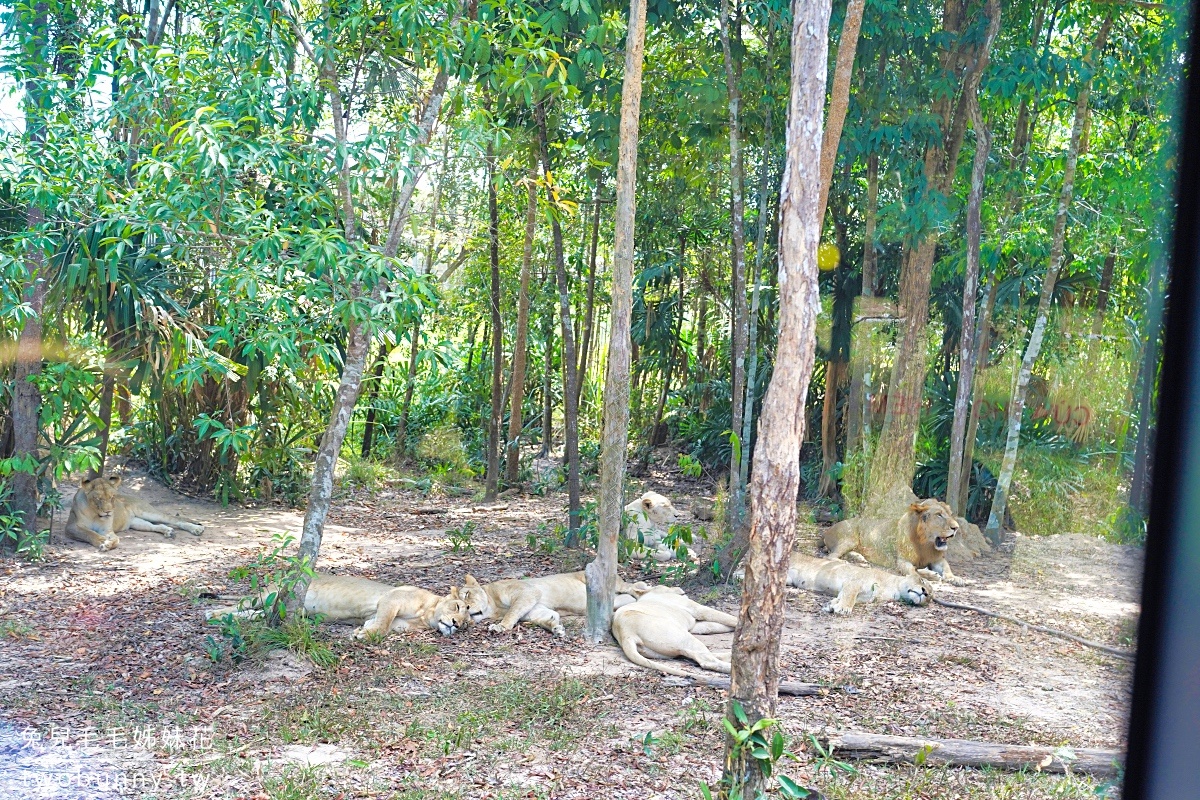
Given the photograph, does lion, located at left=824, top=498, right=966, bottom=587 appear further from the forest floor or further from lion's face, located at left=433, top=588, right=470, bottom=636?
lion's face, located at left=433, top=588, right=470, bottom=636

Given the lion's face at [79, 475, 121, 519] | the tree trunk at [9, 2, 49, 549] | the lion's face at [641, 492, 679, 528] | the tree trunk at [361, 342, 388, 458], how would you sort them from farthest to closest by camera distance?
1. the tree trunk at [361, 342, 388, 458]
2. the lion's face at [641, 492, 679, 528]
3. the lion's face at [79, 475, 121, 519]
4. the tree trunk at [9, 2, 49, 549]

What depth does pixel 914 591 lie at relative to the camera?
384 inches

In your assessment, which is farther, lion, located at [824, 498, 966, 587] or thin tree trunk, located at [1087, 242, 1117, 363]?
thin tree trunk, located at [1087, 242, 1117, 363]

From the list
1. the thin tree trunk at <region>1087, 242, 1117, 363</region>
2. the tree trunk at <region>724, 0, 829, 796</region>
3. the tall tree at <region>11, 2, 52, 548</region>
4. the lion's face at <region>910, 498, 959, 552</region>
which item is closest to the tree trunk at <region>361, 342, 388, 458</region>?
the tall tree at <region>11, 2, 52, 548</region>

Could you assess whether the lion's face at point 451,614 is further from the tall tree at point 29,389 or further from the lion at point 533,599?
the tall tree at point 29,389

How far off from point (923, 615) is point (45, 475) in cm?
985

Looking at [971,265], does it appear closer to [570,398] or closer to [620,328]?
[570,398]

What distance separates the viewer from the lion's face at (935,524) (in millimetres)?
10750

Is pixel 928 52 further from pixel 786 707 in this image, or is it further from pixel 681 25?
pixel 786 707

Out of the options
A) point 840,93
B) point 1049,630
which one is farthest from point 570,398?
point 1049,630

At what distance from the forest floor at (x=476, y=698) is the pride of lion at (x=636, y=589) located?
20 cm

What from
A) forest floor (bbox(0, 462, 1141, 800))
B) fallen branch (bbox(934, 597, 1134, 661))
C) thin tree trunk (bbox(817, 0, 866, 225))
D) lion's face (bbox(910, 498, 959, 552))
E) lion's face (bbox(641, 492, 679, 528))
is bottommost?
forest floor (bbox(0, 462, 1141, 800))

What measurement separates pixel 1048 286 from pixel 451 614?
8.28 meters

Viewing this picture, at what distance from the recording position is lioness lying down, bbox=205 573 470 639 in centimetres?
838
